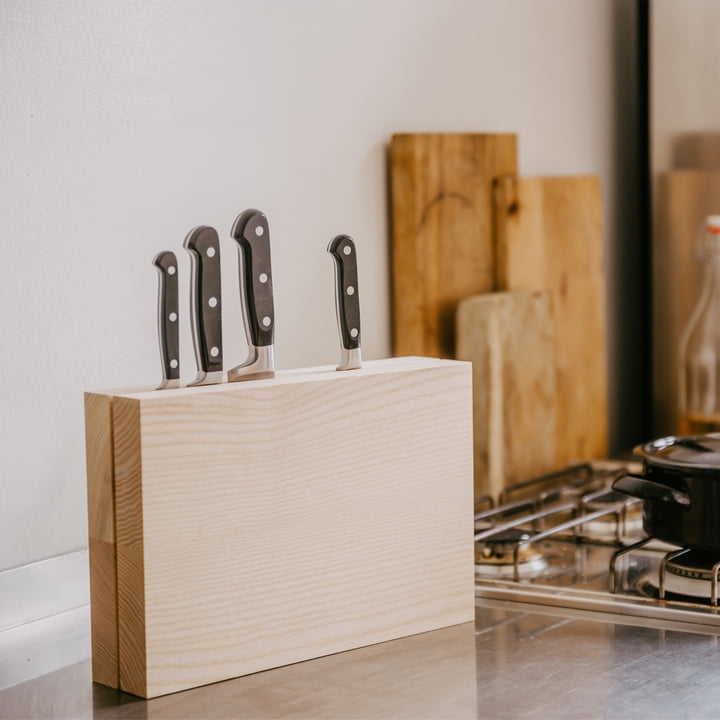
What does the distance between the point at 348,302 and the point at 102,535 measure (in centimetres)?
28

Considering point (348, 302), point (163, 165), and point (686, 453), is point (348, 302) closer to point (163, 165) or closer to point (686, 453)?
point (163, 165)

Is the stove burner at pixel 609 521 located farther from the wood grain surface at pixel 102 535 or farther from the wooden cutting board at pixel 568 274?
the wood grain surface at pixel 102 535

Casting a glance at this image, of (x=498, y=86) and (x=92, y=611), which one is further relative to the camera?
(x=498, y=86)

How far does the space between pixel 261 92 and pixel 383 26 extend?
0.26 m

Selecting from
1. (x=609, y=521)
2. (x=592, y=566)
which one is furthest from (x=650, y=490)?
(x=609, y=521)

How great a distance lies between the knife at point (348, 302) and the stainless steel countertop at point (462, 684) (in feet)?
0.81

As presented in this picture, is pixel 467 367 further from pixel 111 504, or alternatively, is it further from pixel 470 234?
pixel 470 234

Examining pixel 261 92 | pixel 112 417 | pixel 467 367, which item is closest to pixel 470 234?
pixel 261 92

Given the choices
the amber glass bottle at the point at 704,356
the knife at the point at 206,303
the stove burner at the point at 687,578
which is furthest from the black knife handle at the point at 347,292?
the amber glass bottle at the point at 704,356

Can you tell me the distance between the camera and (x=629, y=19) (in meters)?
2.01

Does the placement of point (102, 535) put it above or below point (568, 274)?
below

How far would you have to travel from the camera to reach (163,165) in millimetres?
1097

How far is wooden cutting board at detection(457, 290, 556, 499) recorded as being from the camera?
147cm

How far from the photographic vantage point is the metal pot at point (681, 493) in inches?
41.4
